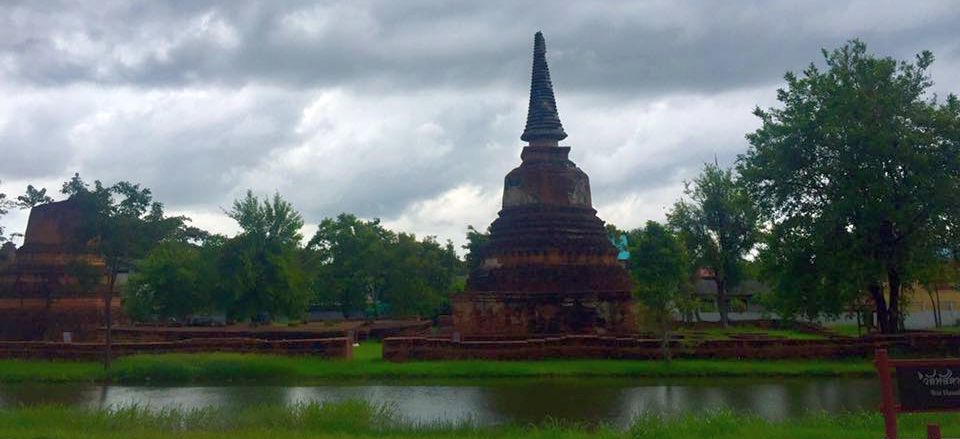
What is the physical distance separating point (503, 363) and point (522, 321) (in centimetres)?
786

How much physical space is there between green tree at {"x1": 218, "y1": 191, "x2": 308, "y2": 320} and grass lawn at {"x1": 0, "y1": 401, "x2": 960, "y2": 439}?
2332 cm

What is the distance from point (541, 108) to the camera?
39.5 metres

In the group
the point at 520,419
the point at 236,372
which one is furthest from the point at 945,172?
the point at 236,372

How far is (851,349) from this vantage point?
25484 mm

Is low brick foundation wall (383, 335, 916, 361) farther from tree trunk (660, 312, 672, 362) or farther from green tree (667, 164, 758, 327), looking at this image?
green tree (667, 164, 758, 327)

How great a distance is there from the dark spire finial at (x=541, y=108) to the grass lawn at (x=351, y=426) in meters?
25.9

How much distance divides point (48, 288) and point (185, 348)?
28.7 ft

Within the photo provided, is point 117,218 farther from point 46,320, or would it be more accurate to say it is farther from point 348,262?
point 348,262

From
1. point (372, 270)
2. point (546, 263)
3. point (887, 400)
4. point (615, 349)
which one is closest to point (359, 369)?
point (615, 349)

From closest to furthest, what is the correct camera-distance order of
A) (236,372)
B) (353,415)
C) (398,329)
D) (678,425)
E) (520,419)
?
(678,425) < (353,415) < (520,419) < (236,372) < (398,329)

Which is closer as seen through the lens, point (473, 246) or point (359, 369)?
point (359, 369)

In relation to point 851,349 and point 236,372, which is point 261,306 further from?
point 851,349

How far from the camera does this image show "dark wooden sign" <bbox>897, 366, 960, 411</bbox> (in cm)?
1000

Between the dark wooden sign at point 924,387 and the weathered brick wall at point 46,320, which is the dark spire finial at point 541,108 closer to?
the weathered brick wall at point 46,320
